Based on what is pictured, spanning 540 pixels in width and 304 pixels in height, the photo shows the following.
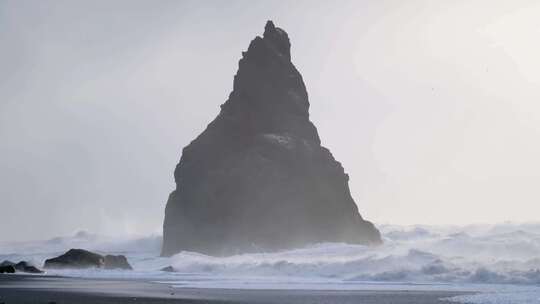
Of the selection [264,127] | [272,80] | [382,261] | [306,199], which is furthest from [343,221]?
[382,261]

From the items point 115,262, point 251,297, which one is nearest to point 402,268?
point 251,297

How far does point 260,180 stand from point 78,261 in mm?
33158

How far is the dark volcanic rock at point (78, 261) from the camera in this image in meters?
89.8

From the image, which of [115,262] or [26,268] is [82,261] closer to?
[115,262]

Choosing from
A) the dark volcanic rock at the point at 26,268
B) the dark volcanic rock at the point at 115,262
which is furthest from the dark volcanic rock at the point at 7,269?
the dark volcanic rock at the point at 115,262

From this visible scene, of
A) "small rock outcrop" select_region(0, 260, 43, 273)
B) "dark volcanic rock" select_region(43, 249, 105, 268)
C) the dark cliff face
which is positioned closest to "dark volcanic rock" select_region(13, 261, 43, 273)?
"small rock outcrop" select_region(0, 260, 43, 273)

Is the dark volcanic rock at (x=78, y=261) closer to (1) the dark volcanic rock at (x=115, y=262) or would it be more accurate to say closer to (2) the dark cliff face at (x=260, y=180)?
(1) the dark volcanic rock at (x=115, y=262)

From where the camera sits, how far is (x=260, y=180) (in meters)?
110

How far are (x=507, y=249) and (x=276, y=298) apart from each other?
35525mm

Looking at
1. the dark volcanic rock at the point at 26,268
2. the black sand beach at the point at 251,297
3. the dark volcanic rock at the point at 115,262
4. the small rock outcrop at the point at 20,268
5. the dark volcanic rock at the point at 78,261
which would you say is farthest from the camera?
the dark volcanic rock at the point at 115,262

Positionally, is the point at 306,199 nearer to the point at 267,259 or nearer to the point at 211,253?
the point at 211,253

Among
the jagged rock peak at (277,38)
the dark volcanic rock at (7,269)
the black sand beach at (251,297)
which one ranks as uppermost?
the jagged rock peak at (277,38)

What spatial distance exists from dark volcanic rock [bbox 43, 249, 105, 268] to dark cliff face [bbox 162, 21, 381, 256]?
865 inches

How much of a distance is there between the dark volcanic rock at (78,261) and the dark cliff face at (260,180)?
21965mm
